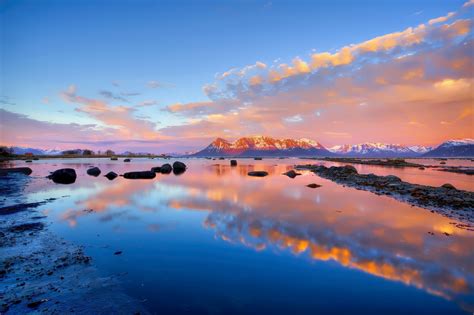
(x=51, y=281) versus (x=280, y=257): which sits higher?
(x=51, y=281)

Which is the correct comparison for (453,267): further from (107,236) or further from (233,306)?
(107,236)

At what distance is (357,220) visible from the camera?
16375mm

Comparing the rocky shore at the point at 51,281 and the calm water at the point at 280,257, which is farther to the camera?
the calm water at the point at 280,257

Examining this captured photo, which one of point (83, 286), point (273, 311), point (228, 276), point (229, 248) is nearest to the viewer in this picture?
point (273, 311)

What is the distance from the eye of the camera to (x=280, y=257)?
33.9ft

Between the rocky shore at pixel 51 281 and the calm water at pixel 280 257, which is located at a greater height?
the rocky shore at pixel 51 281

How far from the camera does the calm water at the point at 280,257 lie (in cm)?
712

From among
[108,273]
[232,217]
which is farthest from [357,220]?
[108,273]

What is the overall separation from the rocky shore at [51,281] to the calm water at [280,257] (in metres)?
0.53

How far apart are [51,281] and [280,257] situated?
7.98 metres

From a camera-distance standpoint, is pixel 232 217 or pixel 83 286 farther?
pixel 232 217

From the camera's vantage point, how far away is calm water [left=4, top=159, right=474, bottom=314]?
7.12m

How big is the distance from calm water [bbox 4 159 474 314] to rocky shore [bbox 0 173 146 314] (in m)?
0.53

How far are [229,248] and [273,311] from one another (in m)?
4.91
